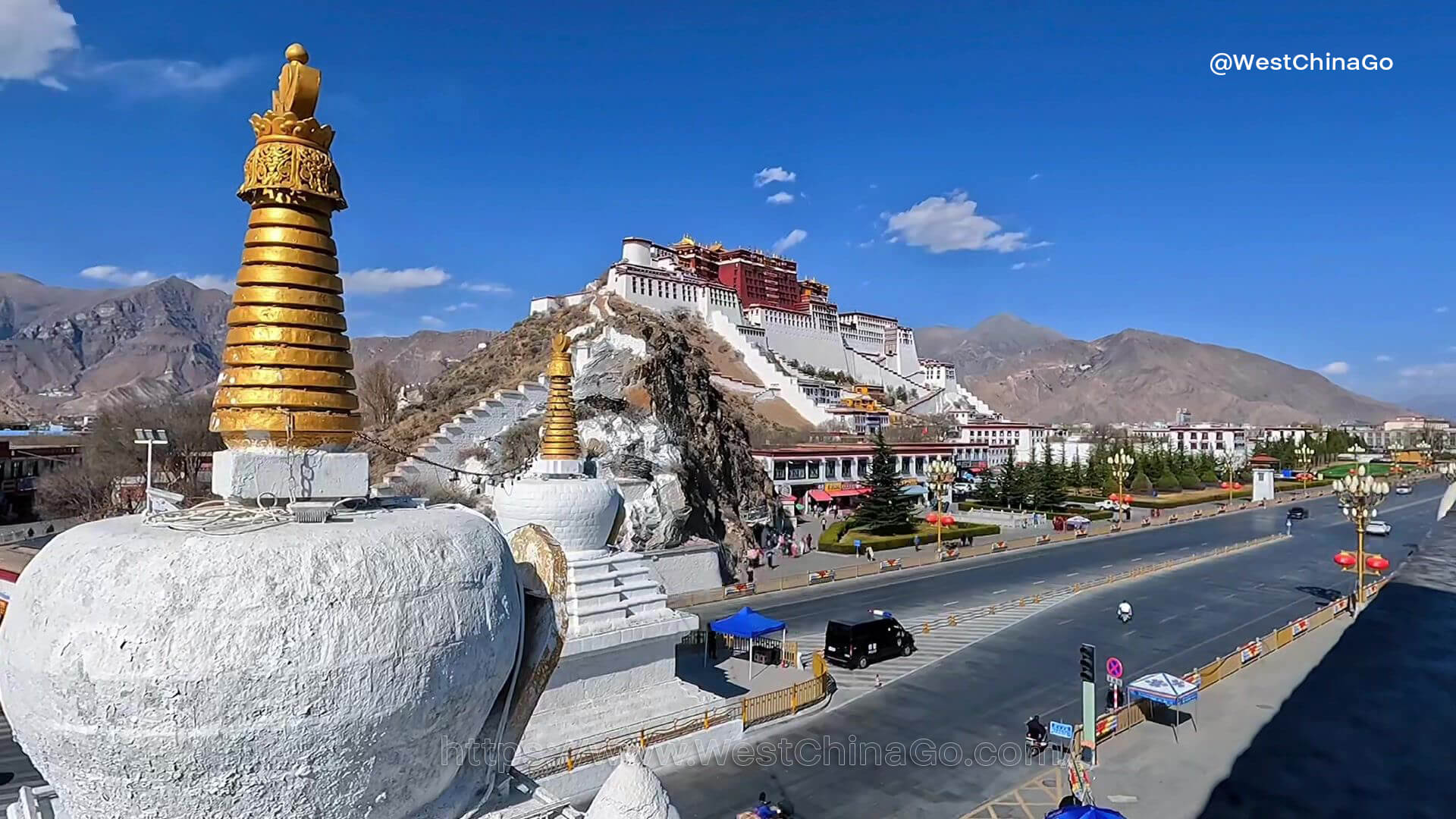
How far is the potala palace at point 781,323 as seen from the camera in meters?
78.1

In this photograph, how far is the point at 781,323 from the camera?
92.9 metres

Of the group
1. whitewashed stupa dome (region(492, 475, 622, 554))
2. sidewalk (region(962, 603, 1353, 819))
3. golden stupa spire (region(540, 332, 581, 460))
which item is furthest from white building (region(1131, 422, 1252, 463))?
whitewashed stupa dome (region(492, 475, 622, 554))

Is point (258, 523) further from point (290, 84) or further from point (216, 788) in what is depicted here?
point (290, 84)

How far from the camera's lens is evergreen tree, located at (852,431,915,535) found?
39.7 m

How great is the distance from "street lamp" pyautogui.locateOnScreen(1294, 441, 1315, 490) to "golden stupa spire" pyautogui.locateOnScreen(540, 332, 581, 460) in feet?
246

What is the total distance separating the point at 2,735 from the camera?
48.3 ft

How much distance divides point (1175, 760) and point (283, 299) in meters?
14.1

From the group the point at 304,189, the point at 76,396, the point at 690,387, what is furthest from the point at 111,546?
the point at 76,396

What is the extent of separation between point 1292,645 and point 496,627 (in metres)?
21.4

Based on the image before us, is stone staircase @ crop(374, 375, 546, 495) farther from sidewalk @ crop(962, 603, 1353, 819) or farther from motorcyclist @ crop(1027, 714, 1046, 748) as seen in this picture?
sidewalk @ crop(962, 603, 1353, 819)

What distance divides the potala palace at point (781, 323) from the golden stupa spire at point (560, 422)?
54927 millimetres

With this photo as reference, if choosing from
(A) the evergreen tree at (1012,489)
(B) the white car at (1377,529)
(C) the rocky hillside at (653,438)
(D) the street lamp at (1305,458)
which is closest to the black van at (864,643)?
(C) the rocky hillside at (653,438)

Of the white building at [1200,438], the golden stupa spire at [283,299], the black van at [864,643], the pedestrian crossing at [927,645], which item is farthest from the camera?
the white building at [1200,438]

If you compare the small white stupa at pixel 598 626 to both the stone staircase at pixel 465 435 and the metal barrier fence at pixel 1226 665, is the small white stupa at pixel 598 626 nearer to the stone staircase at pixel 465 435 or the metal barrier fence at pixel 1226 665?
the metal barrier fence at pixel 1226 665
